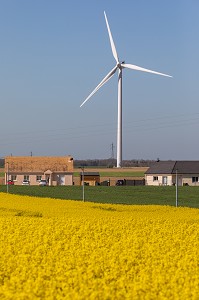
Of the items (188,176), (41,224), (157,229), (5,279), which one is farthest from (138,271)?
(188,176)

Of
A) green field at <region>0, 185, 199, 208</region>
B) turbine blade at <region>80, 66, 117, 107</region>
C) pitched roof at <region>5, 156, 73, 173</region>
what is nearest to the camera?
green field at <region>0, 185, 199, 208</region>

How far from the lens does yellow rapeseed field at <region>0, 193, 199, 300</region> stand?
10797 mm

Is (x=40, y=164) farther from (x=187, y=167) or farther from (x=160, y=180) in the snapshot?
(x=187, y=167)

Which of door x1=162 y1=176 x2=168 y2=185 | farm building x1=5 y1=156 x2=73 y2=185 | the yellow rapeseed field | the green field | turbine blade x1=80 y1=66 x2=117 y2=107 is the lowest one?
the yellow rapeseed field

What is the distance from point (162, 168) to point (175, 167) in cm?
346

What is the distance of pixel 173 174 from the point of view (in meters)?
124

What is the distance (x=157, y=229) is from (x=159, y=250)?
18.7 ft

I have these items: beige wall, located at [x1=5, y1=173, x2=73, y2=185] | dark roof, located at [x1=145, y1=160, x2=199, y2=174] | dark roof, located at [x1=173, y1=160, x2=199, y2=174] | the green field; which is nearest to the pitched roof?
beige wall, located at [x1=5, y1=173, x2=73, y2=185]

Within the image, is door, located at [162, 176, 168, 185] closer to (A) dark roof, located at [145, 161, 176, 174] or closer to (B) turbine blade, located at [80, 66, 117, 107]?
(A) dark roof, located at [145, 161, 176, 174]

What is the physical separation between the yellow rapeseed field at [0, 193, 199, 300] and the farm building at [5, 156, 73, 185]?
338ft

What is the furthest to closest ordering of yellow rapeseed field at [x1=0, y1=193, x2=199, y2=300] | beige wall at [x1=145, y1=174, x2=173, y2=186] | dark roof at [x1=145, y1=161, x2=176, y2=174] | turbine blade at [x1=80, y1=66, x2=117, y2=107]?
dark roof at [x1=145, y1=161, x2=176, y2=174]
beige wall at [x1=145, y1=174, x2=173, y2=186]
turbine blade at [x1=80, y1=66, x2=117, y2=107]
yellow rapeseed field at [x1=0, y1=193, x2=199, y2=300]

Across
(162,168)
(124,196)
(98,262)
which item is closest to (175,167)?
(162,168)

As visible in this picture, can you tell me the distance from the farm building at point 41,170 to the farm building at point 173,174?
16.9m

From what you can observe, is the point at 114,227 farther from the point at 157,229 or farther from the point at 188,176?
the point at 188,176
